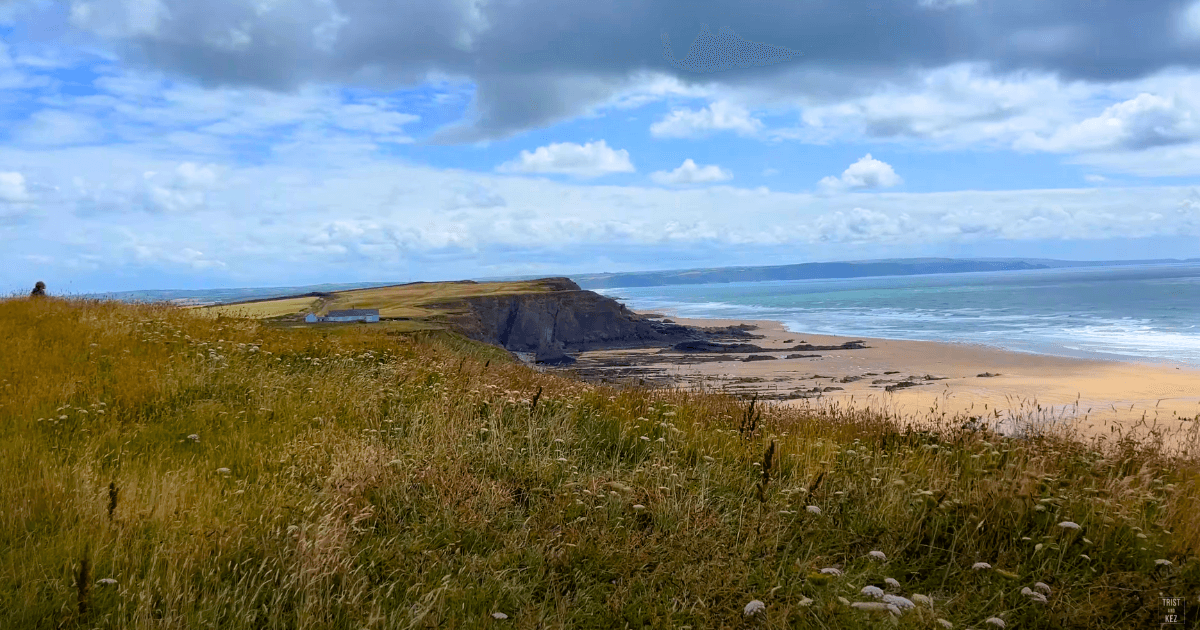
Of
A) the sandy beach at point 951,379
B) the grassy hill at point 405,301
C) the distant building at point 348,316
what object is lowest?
the sandy beach at point 951,379

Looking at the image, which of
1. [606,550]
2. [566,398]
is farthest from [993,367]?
[606,550]

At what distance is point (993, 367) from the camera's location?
4581cm

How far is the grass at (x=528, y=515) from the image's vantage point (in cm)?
428

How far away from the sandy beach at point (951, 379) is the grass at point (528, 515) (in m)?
15.5

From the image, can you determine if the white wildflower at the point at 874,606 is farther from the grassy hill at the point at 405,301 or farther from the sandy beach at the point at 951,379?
the grassy hill at the point at 405,301

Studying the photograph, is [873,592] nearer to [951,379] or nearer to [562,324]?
[951,379]

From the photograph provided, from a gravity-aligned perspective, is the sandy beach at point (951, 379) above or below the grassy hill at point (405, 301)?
below

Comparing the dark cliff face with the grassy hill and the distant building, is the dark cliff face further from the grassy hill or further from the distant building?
the distant building

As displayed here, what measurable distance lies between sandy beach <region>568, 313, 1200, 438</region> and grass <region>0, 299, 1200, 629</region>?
15525 mm

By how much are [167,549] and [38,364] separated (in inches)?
235

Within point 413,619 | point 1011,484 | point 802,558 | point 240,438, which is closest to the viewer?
point 413,619

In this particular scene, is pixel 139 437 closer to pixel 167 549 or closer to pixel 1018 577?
pixel 167 549

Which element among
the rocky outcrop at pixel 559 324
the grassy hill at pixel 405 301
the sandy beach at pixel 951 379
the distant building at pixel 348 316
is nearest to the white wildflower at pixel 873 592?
the sandy beach at pixel 951 379

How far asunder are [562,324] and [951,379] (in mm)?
43964
